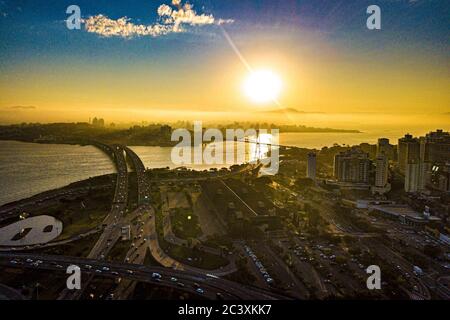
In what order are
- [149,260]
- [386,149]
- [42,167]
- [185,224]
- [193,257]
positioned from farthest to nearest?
[386,149], [42,167], [185,224], [193,257], [149,260]

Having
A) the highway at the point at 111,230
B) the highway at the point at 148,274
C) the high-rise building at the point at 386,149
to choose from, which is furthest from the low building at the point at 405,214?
the high-rise building at the point at 386,149

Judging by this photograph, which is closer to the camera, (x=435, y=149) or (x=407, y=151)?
(x=435, y=149)

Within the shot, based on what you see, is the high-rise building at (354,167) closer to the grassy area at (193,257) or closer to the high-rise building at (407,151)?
the high-rise building at (407,151)

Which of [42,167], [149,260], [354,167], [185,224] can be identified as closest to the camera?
[149,260]

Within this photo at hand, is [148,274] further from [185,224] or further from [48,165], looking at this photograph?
[48,165]

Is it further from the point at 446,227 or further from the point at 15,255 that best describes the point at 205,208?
the point at 446,227

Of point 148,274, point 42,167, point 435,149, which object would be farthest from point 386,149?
point 42,167
